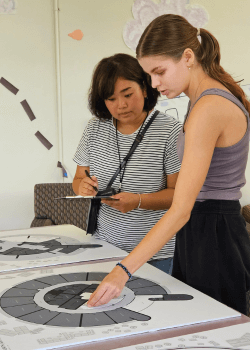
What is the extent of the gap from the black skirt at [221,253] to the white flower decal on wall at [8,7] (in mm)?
2424

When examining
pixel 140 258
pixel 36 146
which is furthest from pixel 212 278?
pixel 36 146

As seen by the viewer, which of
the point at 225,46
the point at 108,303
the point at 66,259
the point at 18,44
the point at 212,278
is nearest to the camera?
the point at 108,303

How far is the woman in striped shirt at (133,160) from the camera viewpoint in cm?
167

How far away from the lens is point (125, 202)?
62.1 inches

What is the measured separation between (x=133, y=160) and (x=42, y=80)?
1.69 m

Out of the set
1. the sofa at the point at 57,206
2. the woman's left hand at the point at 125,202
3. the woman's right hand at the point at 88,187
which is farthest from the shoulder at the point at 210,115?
the sofa at the point at 57,206

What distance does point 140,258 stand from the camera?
41.0 inches

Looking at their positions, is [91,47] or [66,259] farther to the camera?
[91,47]

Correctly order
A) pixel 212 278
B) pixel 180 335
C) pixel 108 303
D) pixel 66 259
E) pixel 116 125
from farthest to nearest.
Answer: pixel 116 125 → pixel 66 259 → pixel 212 278 → pixel 108 303 → pixel 180 335

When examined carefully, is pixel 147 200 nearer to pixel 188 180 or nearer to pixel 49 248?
pixel 49 248

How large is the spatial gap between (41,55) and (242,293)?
2.48 meters

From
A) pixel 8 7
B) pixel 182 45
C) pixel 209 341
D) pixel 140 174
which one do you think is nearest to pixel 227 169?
pixel 182 45

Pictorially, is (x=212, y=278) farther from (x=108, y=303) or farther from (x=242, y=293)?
(x=108, y=303)

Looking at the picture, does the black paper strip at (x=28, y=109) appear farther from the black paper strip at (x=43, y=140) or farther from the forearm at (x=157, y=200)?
the forearm at (x=157, y=200)
